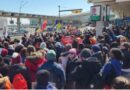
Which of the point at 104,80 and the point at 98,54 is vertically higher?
the point at 98,54

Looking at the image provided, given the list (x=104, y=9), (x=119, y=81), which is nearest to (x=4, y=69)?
(x=119, y=81)

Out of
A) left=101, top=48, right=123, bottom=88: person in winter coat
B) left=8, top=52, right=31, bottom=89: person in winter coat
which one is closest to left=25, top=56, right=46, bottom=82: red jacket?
left=8, top=52, right=31, bottom=89: person in winter coat

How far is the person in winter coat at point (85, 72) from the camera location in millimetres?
8352

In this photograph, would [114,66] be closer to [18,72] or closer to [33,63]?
[33,63]

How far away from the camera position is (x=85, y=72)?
8375mm

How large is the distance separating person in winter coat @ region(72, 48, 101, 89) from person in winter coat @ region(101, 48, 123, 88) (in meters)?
0.34

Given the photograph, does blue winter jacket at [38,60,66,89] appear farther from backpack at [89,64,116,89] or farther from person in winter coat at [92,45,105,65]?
person in winter coat at [92,45,105,65]

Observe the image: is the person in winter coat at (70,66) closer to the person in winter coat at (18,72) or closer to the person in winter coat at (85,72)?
the person in winter coat at (85,72)

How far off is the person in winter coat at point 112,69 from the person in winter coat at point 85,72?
336mm

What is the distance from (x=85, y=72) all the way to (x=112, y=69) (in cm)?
79

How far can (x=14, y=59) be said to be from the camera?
8117 mm

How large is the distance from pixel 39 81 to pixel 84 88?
2.44 meters

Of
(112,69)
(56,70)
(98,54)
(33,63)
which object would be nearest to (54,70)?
(56,70)

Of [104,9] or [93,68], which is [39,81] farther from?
[104,9]
